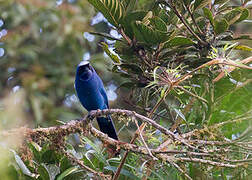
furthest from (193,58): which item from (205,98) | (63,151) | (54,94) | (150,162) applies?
(54,94)

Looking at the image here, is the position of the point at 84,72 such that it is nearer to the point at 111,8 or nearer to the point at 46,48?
the point at 111,8

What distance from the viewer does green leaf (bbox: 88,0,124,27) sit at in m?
1.98

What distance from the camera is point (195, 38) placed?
2166mm

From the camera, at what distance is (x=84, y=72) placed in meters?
3.33

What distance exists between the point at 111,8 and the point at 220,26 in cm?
57

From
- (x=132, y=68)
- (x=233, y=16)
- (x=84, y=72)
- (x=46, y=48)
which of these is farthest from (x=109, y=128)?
(x=46, y=48)

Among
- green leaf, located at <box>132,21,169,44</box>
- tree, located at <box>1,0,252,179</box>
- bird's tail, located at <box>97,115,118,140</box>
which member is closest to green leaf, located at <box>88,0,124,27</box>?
tree, located at <box>1,0,252,179</box>

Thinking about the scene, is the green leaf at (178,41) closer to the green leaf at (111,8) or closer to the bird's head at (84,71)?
the green leaf at (111,8)

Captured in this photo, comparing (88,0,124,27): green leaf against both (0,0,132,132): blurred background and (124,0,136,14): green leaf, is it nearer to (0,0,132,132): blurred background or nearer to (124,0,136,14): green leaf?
(124,0,136,14): green leaf

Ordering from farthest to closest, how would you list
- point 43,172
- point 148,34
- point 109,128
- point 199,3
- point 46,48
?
point 46,48 → point 109,128 → point 199,3 → point 148,34 → point 43,172

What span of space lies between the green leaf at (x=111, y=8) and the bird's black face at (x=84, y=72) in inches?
50.4

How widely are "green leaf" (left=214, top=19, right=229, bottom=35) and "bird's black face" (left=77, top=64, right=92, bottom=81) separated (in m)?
1.51

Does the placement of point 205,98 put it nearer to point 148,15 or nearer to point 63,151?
point 148,15

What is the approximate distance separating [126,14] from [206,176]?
36.4 inches
